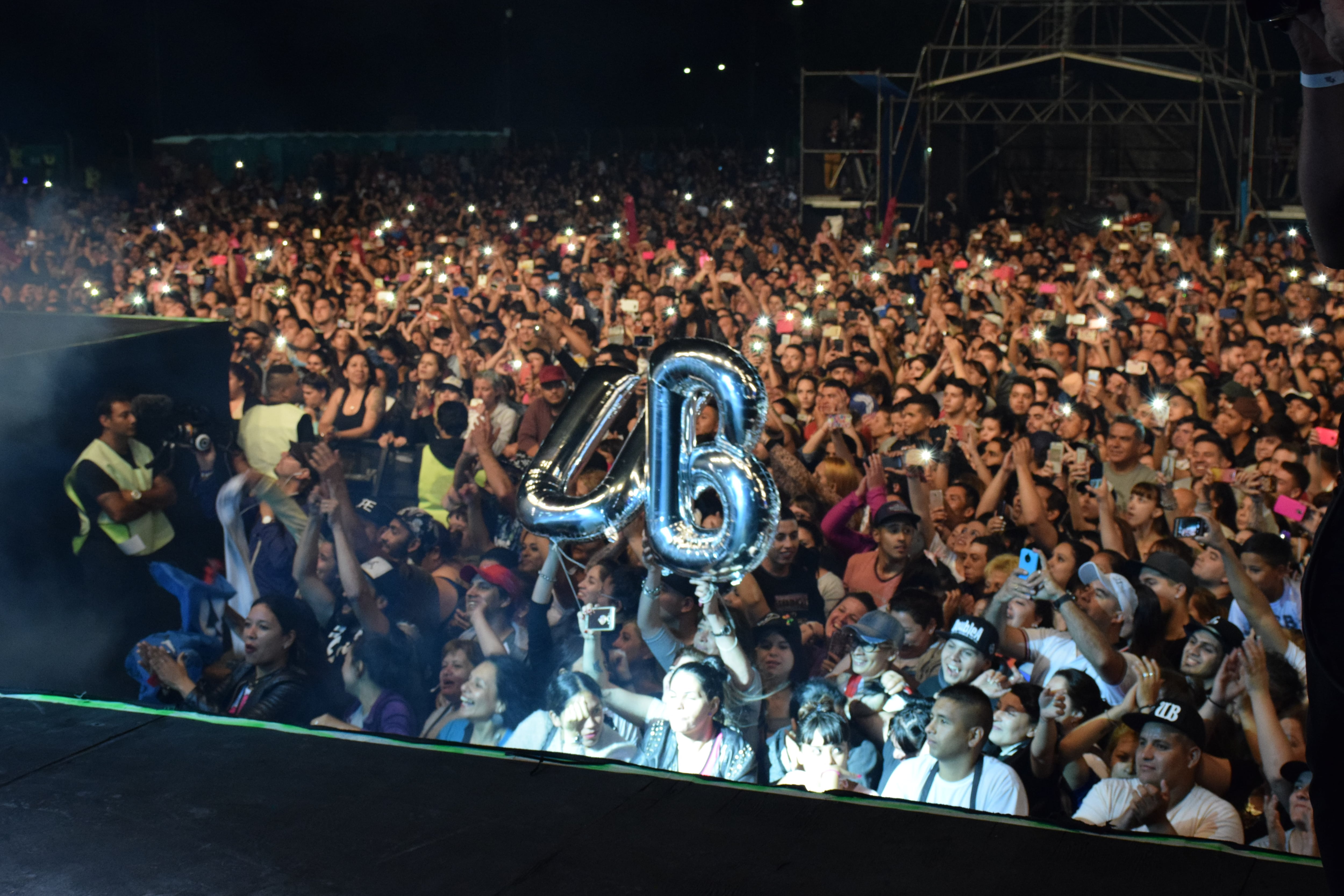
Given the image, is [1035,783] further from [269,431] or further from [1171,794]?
[269,431]

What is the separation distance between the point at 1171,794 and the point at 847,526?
1.68 metres

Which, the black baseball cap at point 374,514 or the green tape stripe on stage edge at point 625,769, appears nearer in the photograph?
the green tape stripe on stage edge at point 625,769

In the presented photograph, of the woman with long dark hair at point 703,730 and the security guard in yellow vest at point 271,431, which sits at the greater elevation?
the security guard in yellow vest at point 271,431

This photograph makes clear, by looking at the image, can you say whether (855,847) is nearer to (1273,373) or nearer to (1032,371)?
(1032,371)

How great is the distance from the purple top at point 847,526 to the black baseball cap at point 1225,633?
124 cm

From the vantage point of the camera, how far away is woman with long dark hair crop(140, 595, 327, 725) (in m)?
4.50

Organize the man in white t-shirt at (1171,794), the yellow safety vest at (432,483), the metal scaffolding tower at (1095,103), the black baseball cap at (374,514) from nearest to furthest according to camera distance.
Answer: the man in white t-shirt at (1171,794), the black baseball cap at (374,514), the yellow safety vest at (432,483), the metal scaffolding tower at (1095,103)

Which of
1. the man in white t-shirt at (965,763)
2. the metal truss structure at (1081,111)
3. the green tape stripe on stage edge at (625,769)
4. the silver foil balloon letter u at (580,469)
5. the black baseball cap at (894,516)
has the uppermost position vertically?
the metal truss structure at (1081,111)

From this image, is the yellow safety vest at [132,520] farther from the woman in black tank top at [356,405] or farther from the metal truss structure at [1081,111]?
the metal truss structure at [1081,111]

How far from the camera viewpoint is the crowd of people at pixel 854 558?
3.82 metres

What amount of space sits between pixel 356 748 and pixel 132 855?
1.70ft

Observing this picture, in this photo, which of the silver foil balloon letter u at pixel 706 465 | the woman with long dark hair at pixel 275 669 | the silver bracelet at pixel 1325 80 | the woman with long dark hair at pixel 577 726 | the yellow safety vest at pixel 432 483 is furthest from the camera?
the yellow safety vest at pixel 432 483

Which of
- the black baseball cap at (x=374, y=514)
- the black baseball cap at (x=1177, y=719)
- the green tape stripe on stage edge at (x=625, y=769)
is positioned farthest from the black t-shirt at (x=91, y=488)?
the black baseball cap at (x=1177, y=719)

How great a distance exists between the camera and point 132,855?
219 centimetres
